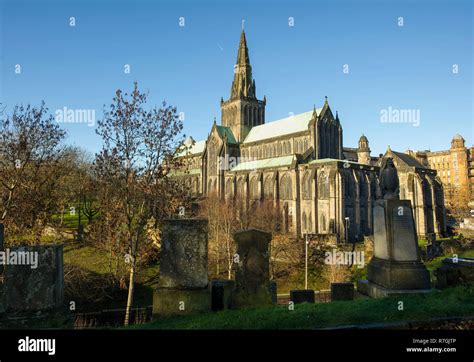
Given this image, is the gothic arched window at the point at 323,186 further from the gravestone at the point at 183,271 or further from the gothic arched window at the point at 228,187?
the gravestone at the point at 183,271

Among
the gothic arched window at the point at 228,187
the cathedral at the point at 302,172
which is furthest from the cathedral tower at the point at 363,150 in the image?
the gothic arched window at the point at 228,187

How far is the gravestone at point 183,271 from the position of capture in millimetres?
6855

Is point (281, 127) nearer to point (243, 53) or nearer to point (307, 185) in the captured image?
point (307, 185)

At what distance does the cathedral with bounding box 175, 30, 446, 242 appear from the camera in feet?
148

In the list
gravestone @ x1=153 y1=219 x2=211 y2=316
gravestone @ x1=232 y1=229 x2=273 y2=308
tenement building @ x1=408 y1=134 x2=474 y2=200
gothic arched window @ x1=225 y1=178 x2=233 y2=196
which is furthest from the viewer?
tenement building @ x1=408 y1=134 x2=474 y2=200

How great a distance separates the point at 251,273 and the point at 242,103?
6333 cm

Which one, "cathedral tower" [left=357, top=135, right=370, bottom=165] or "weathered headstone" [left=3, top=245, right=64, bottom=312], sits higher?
"cathedral tower" [left=357, top=135, right=370, bottom=165]

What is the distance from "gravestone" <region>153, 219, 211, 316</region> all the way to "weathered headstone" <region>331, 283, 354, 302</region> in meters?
3.82

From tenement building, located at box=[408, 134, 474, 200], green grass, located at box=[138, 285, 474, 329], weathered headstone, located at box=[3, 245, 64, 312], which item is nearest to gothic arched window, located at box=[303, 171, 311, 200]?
green grass, located at box=[138, 285, 474, 329]

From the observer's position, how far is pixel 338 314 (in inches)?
234

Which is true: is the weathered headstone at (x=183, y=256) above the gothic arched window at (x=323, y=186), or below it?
below

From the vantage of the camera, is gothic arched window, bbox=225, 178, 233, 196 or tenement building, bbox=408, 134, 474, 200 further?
tenement building, bbox=408, 134, 474, 200

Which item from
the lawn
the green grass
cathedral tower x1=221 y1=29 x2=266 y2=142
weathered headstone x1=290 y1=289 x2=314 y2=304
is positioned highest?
cathedral tower x1=221 y1=29 x2=266 y2=142

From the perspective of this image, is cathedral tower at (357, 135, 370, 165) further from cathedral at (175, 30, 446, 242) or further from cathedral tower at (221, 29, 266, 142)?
cathedral tower at (221, 29, 266, 142)
